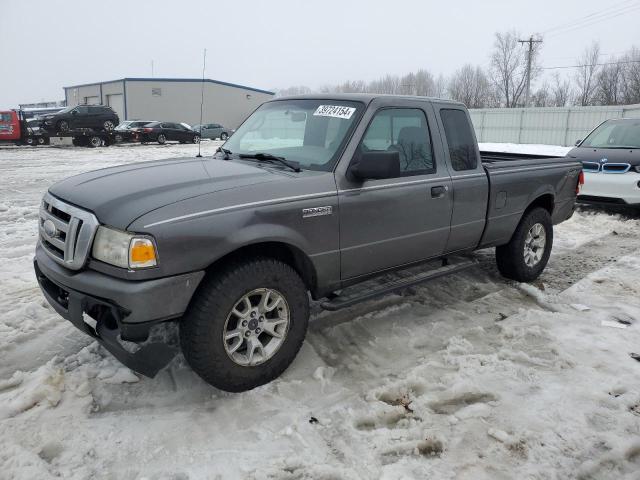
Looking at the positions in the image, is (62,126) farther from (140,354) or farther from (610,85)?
(610,85)

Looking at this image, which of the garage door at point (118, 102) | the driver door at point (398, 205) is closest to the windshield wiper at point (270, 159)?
the driver door at point (398, 205)

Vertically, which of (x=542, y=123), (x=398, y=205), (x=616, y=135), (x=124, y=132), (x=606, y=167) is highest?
(x=542, y=123)

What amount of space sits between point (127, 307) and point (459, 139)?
10.5ft

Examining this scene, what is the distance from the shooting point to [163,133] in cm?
2934

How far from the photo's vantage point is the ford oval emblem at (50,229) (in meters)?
3.16

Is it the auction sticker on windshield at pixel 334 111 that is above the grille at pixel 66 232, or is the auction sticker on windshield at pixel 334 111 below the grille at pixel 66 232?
above

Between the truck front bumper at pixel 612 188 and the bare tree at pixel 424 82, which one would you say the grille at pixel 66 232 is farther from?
the bare tree at pixel 424 82

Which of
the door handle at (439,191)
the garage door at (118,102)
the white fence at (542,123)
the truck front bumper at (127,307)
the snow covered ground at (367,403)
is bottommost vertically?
the snow covered ground at (367,403)

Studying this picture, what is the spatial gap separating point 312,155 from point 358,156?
35cm

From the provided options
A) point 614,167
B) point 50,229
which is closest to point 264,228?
point 50,229

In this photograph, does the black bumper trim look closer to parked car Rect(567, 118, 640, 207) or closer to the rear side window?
the rear side window

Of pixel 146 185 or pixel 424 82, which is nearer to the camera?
pixel 146 185

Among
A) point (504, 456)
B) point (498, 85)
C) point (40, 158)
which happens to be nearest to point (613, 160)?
point (504, 456)

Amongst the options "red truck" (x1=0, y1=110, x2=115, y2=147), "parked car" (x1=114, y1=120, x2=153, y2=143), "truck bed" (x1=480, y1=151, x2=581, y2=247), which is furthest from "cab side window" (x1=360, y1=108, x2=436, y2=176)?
"parked car" (x1=114, y1=120, x2=153, y2=143)
